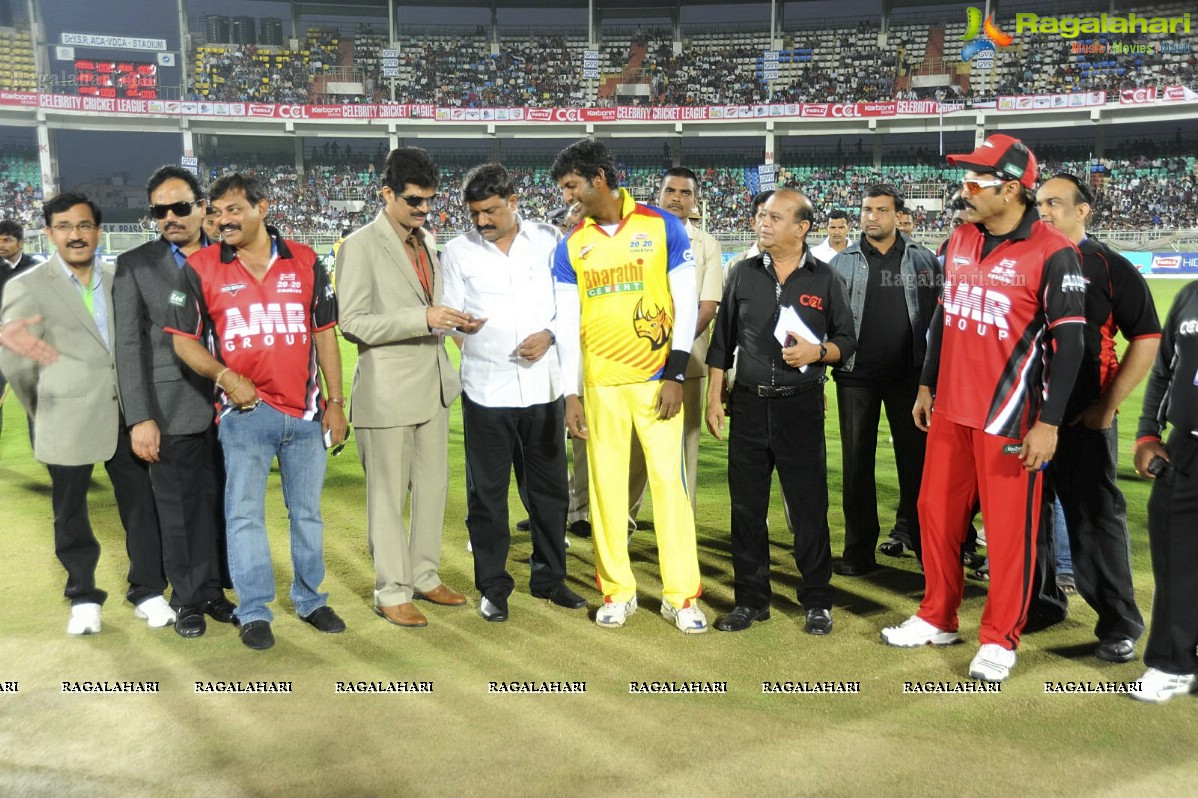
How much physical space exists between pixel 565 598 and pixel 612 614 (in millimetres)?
392

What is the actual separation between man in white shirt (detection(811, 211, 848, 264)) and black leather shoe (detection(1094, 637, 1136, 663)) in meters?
3.83

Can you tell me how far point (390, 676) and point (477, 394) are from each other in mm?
1404

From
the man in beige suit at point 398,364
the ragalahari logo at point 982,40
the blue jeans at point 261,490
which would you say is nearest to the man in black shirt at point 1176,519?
the man in beige suit at point 398,364

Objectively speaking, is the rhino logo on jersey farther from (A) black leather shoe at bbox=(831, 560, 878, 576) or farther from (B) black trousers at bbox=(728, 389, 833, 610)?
(A) black leather shoe at bbox=(831, 560, 878, 576)

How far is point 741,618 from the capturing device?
4562 mm

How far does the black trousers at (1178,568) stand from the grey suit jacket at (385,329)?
3.10 metres

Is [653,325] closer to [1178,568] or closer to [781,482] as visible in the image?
[781,482]

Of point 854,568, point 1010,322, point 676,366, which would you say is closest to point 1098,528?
point 1010,322

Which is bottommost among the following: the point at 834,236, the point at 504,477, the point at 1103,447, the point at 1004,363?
the point at 504,477

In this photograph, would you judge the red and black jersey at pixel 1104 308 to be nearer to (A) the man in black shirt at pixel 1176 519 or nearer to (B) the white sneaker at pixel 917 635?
(A) the man in black shirt at pixel 1176 519

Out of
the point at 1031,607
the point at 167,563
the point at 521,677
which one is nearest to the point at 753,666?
the point at 521,677

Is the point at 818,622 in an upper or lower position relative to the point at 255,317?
lower

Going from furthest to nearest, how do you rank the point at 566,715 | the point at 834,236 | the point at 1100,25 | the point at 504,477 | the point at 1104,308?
1. the point at 1100,25
2. the point at 834,236
3. the point at 504,477
4. the point at 1104,308
5. the point at 566,715

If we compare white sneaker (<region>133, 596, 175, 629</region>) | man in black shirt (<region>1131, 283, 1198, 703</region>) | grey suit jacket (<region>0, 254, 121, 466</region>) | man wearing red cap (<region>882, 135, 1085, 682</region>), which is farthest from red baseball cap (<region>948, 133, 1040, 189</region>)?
white sneaker (<region>133, 596, 175, 629</region>)
